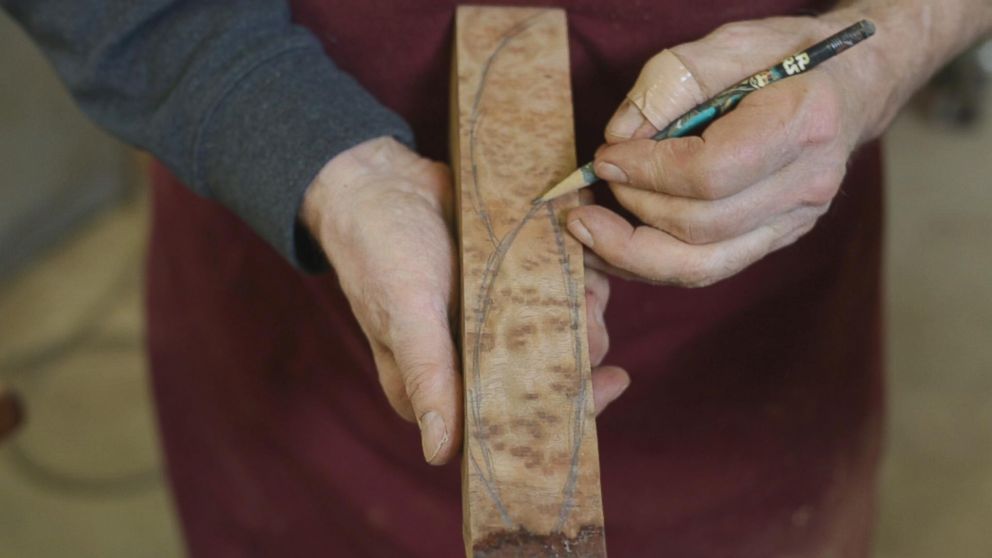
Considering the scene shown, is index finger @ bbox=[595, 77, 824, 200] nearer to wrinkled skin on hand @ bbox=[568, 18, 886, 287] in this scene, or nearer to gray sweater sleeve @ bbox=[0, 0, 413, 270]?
wrinkled skin on hand @ bbox=[568, 18, 886, 287]

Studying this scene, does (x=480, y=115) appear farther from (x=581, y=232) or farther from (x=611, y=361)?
(x=611, y=361)

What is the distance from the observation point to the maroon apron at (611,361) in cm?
86

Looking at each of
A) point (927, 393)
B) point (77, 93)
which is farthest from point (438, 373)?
point (927, 393)

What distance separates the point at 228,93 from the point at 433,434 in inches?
12.3

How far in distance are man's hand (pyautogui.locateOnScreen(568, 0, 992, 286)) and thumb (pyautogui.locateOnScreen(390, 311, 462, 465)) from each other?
0.37 ft

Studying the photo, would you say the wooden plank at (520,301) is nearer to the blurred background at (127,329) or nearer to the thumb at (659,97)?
the thumb at (659,97)

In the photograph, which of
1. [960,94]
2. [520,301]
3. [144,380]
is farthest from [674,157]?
[960,94]

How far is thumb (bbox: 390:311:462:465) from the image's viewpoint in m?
0.69

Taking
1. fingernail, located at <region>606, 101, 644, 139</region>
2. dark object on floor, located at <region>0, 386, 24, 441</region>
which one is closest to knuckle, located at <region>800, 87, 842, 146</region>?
fingernail, located at <region>606, 101, 644, 139</region>

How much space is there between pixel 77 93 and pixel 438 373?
417 mm

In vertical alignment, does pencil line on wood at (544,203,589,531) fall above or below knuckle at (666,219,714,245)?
below

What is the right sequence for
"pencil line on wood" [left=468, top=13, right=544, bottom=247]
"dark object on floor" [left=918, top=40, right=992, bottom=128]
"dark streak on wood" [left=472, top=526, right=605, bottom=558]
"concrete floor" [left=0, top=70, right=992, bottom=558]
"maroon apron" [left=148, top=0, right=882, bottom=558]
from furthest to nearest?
"dark object on floor" [left=918, top=40, right=992, bottom=128], "concrete floor" [left=0, top=70, right=992, bottom=558], "maroon apron" [left=148, top=0, right=882, bottom=558], "pencil line on wood" [left=468, top=13, right=544, bottom=247], "dark streak on wood" [left=472, top=526, right=605, bottom=558]

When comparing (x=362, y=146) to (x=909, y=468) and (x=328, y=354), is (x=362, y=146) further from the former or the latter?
(x=909, y=468)

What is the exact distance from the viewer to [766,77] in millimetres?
717
